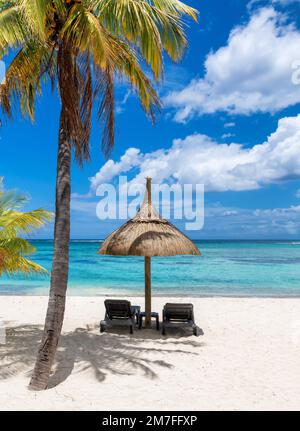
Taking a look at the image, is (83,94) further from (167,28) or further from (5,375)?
(5,375)

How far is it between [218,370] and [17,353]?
326 centimetres

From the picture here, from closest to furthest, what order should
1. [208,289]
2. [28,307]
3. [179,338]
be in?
1. [179,338]
2. [28,307]
3. [208,289]

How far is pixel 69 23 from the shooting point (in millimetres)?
4668

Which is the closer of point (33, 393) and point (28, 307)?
point (33, 393)

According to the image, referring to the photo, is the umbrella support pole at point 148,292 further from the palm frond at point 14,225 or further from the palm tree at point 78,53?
the palm tree at point 78,53

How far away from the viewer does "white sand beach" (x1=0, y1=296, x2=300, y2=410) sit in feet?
14.3

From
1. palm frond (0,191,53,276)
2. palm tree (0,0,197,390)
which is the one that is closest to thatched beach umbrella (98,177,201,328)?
palm frond (0,191,53,276)

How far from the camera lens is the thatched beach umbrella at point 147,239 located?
7.06 metres

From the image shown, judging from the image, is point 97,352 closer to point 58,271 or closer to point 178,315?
point 178,315

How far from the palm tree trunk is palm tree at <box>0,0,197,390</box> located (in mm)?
12

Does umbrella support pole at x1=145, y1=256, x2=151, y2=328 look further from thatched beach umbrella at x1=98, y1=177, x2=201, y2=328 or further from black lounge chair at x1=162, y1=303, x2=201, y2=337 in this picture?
black lounge chair at x1=162, y1=303, x2=201, y2=337

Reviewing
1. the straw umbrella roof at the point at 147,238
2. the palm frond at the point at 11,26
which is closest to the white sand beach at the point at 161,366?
the straw umbrella roof at the point at 147,238

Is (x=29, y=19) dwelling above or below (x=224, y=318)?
above

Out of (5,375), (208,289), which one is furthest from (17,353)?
(208,289)
